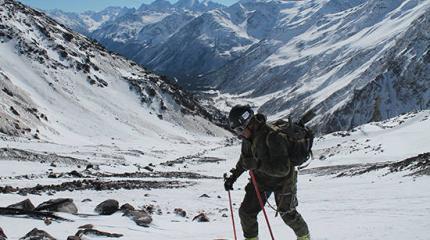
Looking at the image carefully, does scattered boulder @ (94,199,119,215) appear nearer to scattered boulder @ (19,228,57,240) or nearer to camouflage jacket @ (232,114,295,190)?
scattered boulder @ (19,228,57,240)

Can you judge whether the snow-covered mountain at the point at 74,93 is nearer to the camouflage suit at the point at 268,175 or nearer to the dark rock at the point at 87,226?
the dark rock at the point at 87,226

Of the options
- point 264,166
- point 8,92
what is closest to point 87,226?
point 264,166

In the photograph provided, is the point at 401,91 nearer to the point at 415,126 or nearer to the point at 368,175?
the point at 415,126

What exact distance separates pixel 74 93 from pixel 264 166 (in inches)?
3909

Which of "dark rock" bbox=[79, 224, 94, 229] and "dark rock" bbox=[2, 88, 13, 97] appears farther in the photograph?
"dark rock" bbox=[2, 88, 13, 97]

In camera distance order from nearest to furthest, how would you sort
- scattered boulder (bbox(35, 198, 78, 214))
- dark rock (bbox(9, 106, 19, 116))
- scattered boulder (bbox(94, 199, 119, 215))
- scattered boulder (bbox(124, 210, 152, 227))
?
scattered boulder (bbox(124, 210, 152, 227)) < scattered boulder (bbox(35, 198, 78, 214)) < scattered boulder (bbox(94, 199, 119, 215)) < dark rock (bbox(9, 106, 19, 116))

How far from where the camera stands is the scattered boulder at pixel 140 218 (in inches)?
596

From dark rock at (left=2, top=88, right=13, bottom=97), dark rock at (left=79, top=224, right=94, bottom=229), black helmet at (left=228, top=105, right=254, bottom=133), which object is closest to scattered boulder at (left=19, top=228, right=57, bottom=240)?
dark rock at (left=79, top=224, right=94, bottom=229)

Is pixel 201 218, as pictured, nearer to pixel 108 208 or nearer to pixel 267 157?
pixel 108 208

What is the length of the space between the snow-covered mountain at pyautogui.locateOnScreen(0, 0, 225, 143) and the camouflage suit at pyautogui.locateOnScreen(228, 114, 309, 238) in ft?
215

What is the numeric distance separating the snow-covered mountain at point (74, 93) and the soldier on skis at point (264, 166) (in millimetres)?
65743

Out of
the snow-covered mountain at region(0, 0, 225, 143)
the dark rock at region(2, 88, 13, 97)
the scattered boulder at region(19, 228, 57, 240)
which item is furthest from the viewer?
the snow-covered mountain at region(0, 0, 225, 143)

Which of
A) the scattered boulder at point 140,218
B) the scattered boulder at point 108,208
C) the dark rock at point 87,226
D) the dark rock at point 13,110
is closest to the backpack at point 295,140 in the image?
the dark rock at point 87,226

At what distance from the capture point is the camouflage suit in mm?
9008
